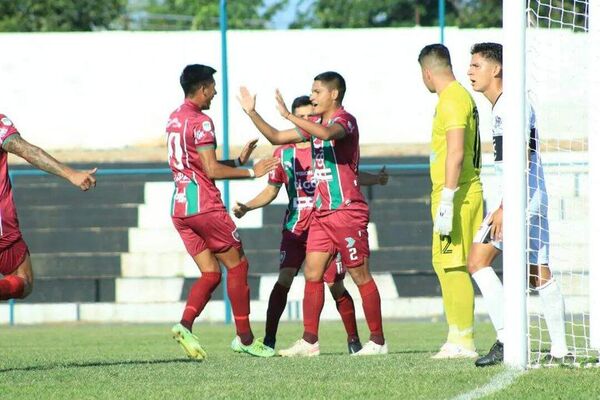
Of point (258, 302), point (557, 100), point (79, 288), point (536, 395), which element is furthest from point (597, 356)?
point (557, 100)

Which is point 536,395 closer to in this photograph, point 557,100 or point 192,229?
point 192,229

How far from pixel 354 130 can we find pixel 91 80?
20.8 meters

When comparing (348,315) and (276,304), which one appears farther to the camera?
(276,304)

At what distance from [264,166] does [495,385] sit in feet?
11.0

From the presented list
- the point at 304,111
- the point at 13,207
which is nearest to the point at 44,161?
the point at 13,207

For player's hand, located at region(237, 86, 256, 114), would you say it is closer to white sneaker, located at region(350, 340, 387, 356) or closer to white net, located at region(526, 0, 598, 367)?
white net, located at region(526, 0, 598, 367)

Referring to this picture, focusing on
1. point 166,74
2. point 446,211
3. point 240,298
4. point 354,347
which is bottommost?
point 354,347

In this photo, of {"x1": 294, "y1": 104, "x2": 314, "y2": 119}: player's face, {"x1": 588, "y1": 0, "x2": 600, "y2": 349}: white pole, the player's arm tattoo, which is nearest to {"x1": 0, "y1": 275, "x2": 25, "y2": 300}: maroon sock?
the player's arm tattoo

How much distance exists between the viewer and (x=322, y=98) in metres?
10.1

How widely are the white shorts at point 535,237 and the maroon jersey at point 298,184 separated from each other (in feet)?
8.27

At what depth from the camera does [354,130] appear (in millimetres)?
9977

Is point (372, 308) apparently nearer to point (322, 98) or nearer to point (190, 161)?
point (322, 98)

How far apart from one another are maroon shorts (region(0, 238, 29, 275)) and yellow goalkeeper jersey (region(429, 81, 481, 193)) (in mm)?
2848

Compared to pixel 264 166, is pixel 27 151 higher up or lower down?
higher up
